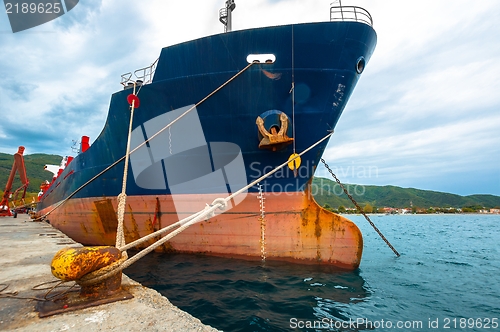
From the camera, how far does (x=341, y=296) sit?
5062 mm

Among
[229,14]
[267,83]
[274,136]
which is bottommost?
[274,136]

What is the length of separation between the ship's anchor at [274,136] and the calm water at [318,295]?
9.79 feet

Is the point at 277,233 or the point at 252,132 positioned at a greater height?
the point at 252,132

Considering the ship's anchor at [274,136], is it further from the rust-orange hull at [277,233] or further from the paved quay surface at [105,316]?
the paved quay surface at [105,316]

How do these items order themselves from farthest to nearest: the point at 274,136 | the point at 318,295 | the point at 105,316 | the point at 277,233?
the point at 277,233 → the point at 274,136 → the point at 318,295 → the point at 105,316

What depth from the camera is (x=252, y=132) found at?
6605 mm

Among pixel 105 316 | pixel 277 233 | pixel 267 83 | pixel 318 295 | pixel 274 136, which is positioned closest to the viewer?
pixel 105 316

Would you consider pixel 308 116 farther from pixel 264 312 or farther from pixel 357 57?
pixel 264 312

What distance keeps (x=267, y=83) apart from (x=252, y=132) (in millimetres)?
1264

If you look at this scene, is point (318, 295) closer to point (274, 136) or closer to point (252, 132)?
point (274, 136)

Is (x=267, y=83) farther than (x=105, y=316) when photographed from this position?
Yes

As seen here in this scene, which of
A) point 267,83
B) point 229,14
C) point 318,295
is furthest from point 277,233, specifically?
point 229,14

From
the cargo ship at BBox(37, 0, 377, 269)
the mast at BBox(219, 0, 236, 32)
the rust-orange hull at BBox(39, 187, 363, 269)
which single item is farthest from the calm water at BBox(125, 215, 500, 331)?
the mast at BBox(219, 0, 236, 32)

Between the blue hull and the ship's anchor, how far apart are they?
0.93ft
